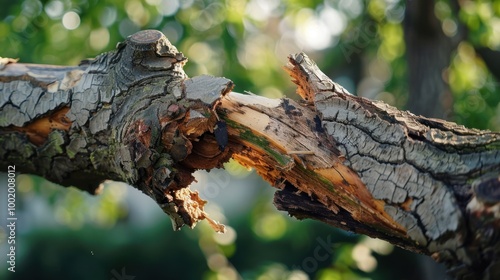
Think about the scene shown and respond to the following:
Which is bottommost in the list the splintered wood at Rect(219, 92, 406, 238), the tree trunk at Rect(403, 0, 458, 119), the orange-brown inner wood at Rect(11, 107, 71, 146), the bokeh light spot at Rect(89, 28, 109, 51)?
the orange-brown inner wood at Rect(11, 107, 71, 146)

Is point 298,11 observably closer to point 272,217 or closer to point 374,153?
point 272,217

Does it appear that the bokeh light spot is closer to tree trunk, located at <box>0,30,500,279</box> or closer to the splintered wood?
tree trunk, located at <box>0,30,500,279</box>

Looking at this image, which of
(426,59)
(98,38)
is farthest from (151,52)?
(426,59)

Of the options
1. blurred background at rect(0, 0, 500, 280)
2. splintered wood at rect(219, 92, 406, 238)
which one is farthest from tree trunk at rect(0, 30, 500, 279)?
blurred background at rect(0, 0, 500, 280)

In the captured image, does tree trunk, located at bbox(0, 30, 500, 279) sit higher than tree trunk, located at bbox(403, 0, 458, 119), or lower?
lower

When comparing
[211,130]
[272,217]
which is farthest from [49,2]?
[211,130]

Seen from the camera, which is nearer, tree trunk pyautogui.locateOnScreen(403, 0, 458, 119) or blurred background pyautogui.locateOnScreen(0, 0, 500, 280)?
blurred background pyautogui.locateOnScreen(0, 0, 500, 280)

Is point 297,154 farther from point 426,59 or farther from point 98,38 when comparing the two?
point 426,59
